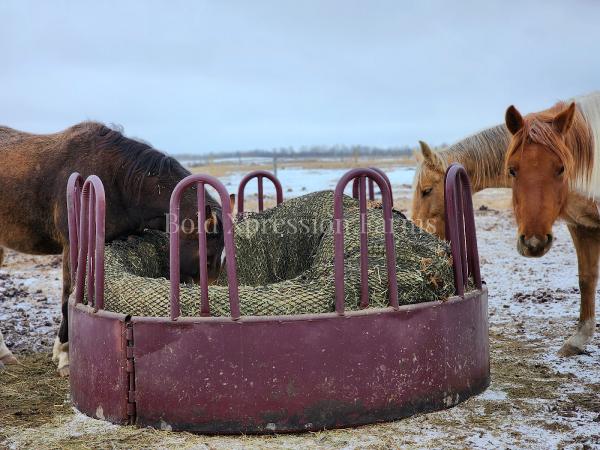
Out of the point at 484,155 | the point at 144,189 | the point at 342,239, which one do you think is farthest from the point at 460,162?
the point at 342,239

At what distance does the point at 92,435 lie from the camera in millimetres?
3193

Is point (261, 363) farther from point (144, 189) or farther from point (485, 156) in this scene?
point (485, 156)

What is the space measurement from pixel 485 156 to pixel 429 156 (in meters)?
0.52

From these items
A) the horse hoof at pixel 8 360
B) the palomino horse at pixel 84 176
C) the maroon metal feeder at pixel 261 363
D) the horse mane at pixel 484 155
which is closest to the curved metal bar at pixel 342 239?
the maroon metal feeder at pixel 261 363

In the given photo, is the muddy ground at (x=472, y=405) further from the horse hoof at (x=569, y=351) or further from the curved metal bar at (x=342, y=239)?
the curved metal bar at (x=342, y=239)

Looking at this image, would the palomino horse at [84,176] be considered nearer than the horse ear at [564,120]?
No

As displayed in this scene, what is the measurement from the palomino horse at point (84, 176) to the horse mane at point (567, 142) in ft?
6.76

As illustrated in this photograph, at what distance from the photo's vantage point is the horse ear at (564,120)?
4.06m

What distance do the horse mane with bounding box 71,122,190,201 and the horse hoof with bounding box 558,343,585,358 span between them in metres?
3.01

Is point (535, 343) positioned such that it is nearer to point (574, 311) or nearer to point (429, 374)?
point (574, 311)

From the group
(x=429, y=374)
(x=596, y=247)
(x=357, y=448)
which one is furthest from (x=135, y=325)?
(x=596, y=247)

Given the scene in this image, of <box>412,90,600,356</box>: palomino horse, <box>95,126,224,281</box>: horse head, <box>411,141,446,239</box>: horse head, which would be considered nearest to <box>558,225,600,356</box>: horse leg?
<box>412,90,600,356</box>: palomino horse

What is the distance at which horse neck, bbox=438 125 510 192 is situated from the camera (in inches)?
239

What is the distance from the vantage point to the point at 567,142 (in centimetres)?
418
